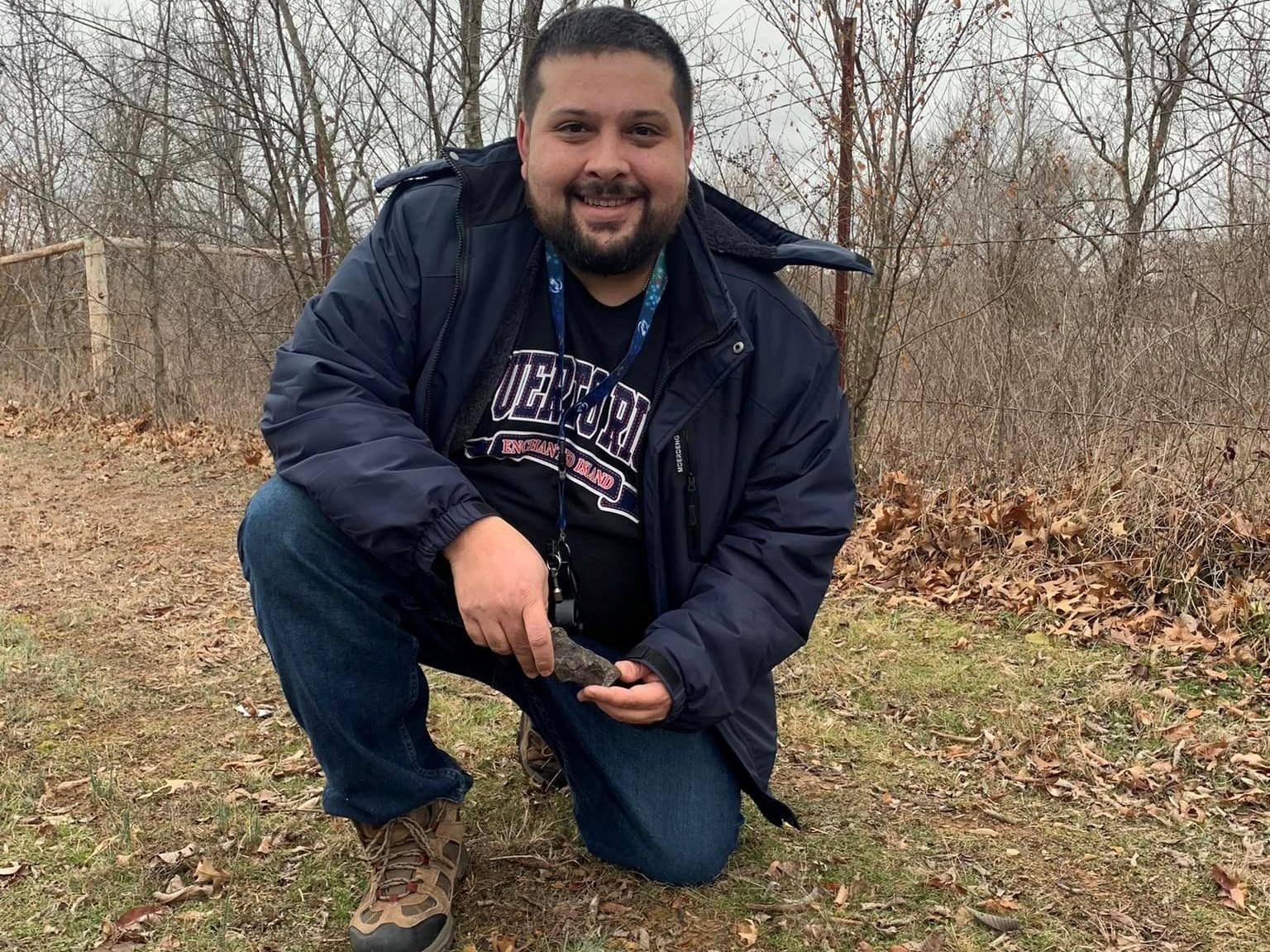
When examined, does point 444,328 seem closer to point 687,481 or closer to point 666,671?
point 687,481

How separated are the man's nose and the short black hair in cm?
17

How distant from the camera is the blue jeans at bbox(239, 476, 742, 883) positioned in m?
1.96

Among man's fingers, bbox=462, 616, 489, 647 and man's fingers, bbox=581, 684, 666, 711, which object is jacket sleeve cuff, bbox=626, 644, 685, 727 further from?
man's fingers, bbox=462, 616, 489, 647

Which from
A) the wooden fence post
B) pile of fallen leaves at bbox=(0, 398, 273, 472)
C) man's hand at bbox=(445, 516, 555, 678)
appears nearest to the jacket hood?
man's hand at bbox=(445, 516, 555, 678)

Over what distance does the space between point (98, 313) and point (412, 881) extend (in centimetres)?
1009

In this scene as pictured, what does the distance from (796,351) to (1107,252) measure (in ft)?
14.4

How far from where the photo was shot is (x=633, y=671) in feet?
6.23

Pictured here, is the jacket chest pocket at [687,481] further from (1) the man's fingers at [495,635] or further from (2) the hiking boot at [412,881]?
(2) the hiking boot at [412,881]

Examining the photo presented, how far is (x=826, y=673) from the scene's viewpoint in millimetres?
3646

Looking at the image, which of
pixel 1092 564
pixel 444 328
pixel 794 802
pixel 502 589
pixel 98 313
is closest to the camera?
pixel 502 589

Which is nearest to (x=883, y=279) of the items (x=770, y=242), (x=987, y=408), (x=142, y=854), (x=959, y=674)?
(x=987, y=408)

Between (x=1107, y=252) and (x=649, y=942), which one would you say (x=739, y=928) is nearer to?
(x=649, y=942)

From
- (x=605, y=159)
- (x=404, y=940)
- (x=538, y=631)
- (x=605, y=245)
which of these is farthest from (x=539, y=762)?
(x=605, y=159)

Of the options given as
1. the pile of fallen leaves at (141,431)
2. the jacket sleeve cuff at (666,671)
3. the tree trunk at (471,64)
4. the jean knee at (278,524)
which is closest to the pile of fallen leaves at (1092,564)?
the jacket sleeve cuff at (666,671)
